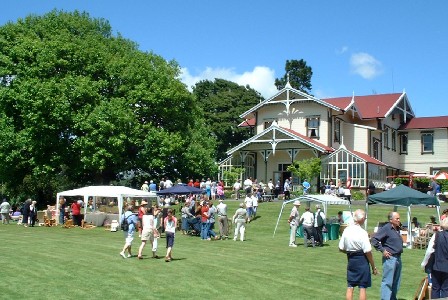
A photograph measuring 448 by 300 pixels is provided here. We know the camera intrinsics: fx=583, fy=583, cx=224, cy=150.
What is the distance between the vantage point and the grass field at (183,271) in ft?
39.5

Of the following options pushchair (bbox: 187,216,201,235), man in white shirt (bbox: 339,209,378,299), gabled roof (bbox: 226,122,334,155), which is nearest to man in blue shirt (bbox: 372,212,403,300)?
man in white shirt (bbox: 339,209,378,299)

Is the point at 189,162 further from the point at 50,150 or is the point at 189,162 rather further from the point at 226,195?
the point at 50,150

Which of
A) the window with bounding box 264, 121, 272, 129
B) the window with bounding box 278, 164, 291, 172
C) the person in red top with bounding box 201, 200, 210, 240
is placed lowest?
the person in red top with bounding box 201, 200, 210, 240

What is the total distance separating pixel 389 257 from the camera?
9984mm

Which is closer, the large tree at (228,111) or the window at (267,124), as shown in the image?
the window at (267,124)

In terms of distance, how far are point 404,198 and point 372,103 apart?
30.8m

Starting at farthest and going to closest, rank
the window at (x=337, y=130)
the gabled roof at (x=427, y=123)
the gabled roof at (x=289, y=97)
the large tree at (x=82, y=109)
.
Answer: the gabled roof at (x=427, y=123), the window at (x=337, y=130), the gabled roof at (x=289, y=97), the large tree at (x=82, y=109)

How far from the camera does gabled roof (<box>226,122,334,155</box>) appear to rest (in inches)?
1708

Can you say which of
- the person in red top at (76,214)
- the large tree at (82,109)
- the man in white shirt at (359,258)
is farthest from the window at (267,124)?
the man in white shirt at (359,258)

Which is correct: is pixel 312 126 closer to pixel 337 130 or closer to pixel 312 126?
pixel 312 126

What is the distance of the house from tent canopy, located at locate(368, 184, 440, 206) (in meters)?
19.9

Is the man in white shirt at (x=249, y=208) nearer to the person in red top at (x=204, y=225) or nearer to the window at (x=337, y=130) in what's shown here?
the person in red top at (x=204, y=225)

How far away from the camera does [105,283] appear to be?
12.9 metres

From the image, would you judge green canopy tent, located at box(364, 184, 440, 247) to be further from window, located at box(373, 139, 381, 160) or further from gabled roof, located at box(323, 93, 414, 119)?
window, located at box(373, 139, 381, 160)
